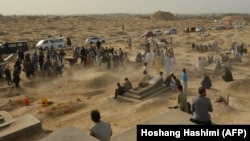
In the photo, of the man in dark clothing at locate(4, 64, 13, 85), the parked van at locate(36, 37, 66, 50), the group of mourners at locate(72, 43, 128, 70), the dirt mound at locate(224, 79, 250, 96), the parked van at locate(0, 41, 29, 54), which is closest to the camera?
the dirt mound at locate(224, 79, 250, 96)

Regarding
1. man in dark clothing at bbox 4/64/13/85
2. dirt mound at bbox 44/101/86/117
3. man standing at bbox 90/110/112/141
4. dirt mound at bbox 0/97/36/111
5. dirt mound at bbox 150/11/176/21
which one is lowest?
dirt mound at bbox 0/97/36/111

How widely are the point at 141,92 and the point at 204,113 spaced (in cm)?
731

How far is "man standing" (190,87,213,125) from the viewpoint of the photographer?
289 inches

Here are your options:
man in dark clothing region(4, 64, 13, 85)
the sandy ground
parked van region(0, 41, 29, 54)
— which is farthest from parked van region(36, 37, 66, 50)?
man in dark clothing region(4, 64, 13, 85)

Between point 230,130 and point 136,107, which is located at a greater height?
point 230,130

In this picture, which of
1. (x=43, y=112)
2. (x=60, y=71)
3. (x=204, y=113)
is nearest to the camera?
(x=204, y=113)

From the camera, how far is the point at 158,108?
505 inches

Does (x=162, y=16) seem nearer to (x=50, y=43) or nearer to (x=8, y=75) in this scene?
(x=50, y=43)

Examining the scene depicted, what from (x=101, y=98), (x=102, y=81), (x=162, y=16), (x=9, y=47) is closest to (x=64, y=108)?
(x=101, y=98)

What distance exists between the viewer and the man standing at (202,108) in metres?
7.34

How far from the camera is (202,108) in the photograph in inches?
290

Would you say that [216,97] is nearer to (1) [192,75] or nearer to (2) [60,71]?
(1) [192,75]

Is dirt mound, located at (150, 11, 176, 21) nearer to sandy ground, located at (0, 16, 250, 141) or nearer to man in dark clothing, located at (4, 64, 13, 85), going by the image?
sandy ground, located at (0, 16, 250, 141)

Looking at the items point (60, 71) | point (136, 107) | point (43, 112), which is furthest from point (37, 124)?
point (60, 71)
